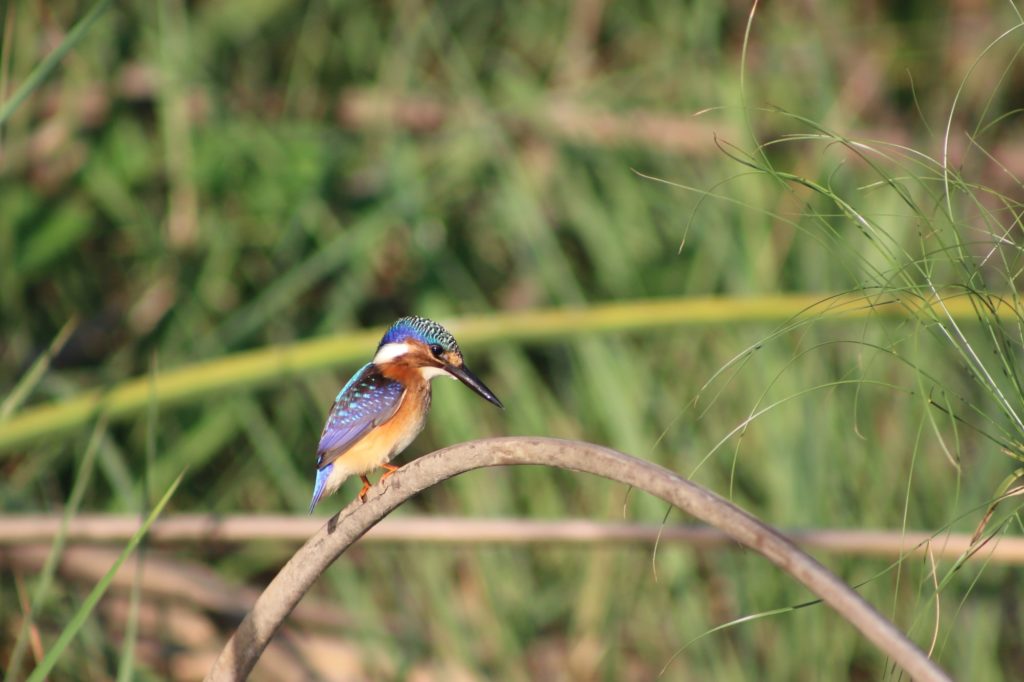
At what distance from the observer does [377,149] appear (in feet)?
13.2

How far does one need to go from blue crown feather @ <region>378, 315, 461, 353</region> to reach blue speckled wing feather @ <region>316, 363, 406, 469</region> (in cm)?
8

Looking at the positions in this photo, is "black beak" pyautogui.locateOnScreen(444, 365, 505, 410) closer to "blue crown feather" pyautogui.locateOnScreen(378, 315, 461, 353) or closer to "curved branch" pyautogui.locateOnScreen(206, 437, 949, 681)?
"blue crown feather" pyautogui.locateOnScreen(378, 315, 461, 353)

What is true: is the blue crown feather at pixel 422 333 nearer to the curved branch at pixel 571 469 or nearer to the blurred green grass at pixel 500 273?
the curved branch at pixel 571 469

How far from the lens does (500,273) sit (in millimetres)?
3840

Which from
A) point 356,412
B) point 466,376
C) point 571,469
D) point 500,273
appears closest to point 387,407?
point 356,412

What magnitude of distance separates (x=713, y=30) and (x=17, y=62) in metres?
2.18

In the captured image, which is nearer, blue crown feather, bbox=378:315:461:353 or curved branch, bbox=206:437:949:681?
curved branch, bbox=206:437:949:681

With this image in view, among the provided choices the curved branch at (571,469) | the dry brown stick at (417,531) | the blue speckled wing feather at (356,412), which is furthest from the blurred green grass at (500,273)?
the curved branch at (571,469)

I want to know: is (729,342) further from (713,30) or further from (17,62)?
(17,62)

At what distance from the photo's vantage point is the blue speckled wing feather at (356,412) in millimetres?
1894

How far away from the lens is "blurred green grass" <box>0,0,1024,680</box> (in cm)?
300

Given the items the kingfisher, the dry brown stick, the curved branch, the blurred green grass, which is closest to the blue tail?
the kingfisher

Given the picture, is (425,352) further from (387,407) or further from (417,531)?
(417,531)

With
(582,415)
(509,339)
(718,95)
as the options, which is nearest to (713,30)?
(718,95)
